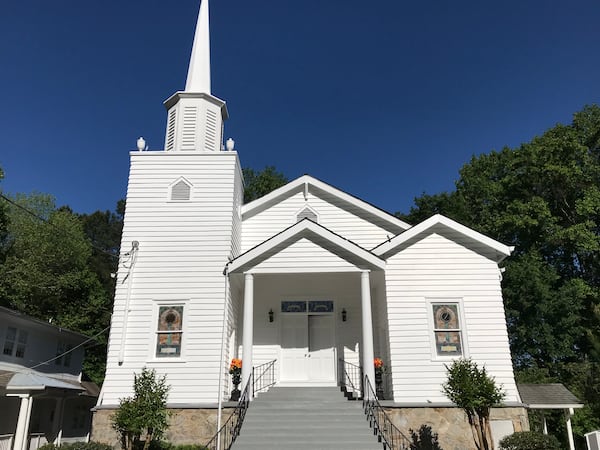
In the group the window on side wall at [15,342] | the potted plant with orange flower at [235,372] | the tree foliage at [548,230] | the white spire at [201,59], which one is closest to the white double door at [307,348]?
the potted plant with orange flower at [235,372]

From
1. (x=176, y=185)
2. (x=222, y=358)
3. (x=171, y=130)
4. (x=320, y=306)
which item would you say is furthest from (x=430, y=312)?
(x=171, y=130)

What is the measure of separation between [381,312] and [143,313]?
6.70 m

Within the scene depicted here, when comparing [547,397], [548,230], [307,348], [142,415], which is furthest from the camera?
[548,230]

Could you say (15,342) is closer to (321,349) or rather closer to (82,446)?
(82,446)

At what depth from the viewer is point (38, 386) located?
1319cm

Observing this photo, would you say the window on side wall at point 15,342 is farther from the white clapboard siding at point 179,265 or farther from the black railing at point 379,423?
the black railing at point 379,423

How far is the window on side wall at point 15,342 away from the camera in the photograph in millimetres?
16312

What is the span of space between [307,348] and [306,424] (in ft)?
12.7

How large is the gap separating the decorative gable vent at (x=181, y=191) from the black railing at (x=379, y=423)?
714 cm

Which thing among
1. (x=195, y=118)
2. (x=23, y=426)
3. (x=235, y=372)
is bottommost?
(x=23, y=426)

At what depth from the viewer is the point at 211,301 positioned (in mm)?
12680

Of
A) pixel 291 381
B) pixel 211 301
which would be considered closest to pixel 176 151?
pixel 211 301

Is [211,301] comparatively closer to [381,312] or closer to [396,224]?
[381,312]

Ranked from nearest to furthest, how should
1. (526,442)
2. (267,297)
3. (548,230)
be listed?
(526,442)
(267,297)
(548,230)
